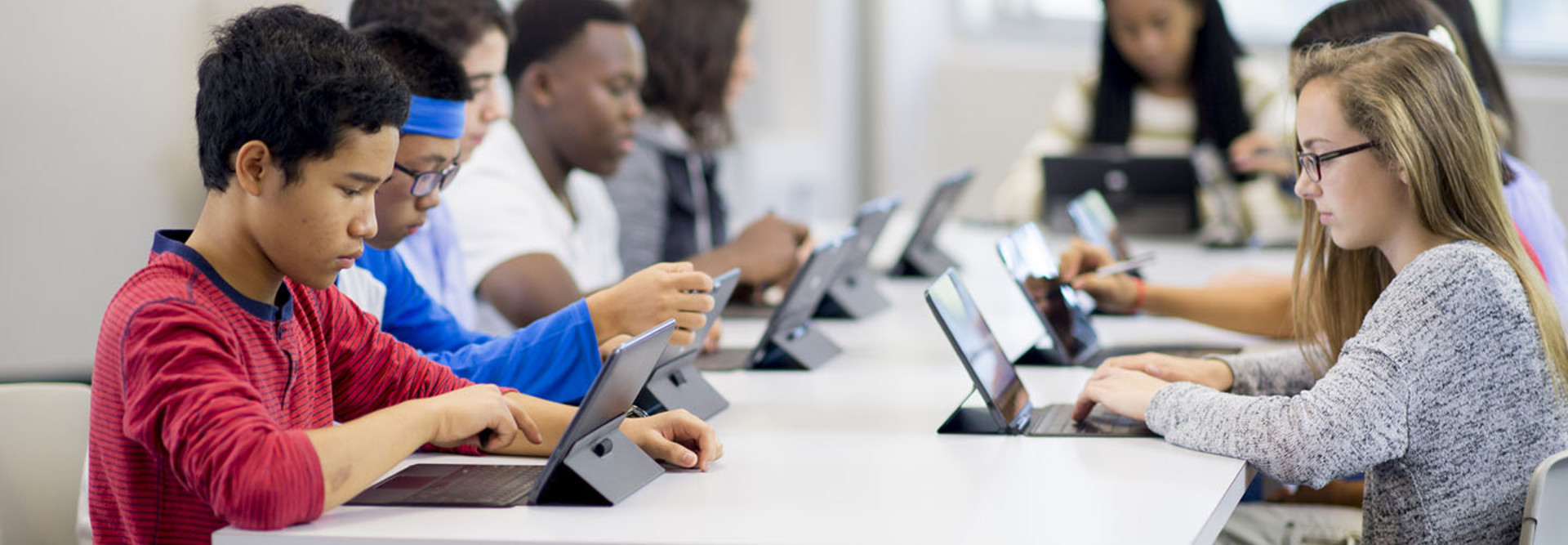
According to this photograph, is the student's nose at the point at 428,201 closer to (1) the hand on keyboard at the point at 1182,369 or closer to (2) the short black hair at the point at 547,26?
(1) the hand on keyboard at the point at 1182,369

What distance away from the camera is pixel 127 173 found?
94.9 inches

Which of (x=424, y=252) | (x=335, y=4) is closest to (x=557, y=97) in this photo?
(x=335, y=4)

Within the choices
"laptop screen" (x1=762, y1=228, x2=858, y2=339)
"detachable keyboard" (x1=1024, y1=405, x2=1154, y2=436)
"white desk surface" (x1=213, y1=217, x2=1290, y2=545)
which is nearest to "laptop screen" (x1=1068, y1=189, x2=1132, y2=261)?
"laptop screen" (x1=762, y1=228, x2=858, y2=339)

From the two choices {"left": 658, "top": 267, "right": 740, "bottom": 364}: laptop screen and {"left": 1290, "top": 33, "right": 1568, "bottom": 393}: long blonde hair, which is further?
{"left": 658, "top": 267, "right": 740, "bottom": 364}: laptop screen

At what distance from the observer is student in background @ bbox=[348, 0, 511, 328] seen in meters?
2.15

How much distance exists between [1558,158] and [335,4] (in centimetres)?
383

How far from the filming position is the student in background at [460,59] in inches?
84.7

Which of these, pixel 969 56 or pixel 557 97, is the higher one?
pixel 557 97

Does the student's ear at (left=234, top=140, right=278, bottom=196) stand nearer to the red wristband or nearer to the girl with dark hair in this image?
the red wristband

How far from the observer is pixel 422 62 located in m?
1.80

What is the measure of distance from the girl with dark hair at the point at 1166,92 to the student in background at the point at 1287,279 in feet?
4.49

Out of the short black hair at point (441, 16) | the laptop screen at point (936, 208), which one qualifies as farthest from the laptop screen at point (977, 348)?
the laptop screen at point (936, 208)

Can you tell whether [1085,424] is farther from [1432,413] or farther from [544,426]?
[544,426]

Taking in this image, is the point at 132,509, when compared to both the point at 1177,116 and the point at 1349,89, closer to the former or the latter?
the point at 1349,89
